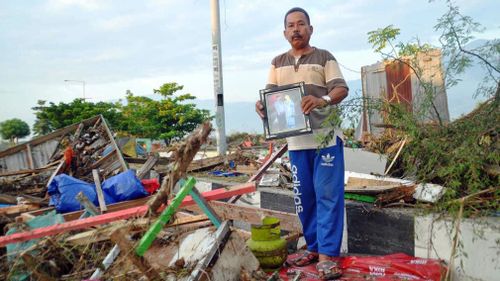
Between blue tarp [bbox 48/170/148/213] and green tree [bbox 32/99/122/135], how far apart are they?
19.3 metres

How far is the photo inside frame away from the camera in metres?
3.43

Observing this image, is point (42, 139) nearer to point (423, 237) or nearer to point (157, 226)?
point (157, 226)

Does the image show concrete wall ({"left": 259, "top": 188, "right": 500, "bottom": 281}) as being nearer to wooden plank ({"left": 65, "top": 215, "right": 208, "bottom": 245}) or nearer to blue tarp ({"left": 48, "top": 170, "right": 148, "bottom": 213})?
wooden plank ({"left": 65, "top": 215, "right": 208, "bottom": 245})

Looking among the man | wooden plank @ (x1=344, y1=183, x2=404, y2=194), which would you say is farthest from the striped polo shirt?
wooden plank @ (x1=344, y1=183, x2=404, y2=194)

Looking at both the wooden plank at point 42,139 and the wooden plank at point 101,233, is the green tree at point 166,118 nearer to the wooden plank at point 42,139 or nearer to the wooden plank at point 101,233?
the wooden plank at point 42,139

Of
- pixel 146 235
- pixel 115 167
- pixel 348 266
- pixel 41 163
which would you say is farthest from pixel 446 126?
pixel 41 163

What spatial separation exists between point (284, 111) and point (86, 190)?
9.37 feet

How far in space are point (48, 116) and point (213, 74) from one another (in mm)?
17356

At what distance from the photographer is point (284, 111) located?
349cm

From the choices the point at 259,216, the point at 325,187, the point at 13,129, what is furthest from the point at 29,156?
the point at 13,129

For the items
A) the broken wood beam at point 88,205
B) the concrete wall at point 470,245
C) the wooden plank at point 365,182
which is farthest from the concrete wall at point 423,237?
the broken wood beam at point 88,205

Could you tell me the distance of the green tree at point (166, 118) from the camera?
22.5 metres

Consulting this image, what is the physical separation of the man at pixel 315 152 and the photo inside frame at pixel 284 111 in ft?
0.32

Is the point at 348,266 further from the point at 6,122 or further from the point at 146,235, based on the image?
the point at 6,122
